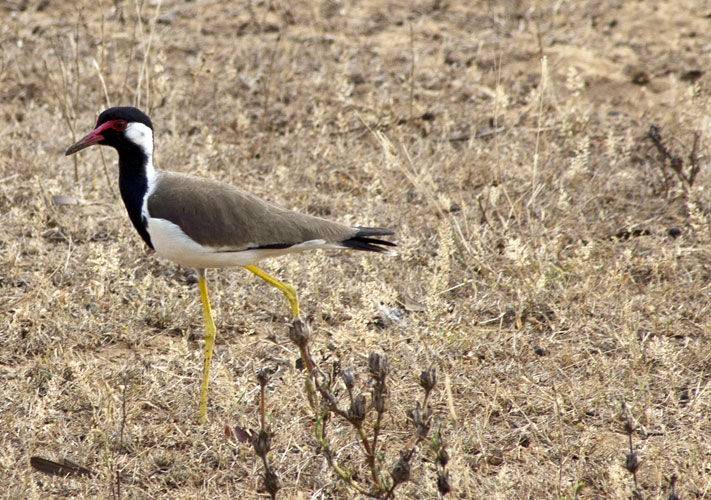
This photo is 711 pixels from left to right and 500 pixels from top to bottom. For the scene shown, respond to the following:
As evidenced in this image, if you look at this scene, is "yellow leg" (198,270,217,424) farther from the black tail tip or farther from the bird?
the black tail tip

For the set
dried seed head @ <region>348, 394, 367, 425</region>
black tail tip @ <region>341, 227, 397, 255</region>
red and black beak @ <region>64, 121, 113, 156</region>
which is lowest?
black tail tip @ <region>341, 227, 397, 255</region>

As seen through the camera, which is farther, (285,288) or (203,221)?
(285,288)

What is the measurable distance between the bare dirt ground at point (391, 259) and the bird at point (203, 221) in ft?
1.01

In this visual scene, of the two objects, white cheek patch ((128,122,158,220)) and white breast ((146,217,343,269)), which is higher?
white cheek patch ((128,122,158,220))

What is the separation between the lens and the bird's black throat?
4.40 m

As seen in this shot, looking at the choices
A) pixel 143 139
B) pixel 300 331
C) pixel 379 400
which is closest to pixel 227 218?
pixel 143 139

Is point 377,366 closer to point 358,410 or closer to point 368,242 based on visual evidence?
point 358,410

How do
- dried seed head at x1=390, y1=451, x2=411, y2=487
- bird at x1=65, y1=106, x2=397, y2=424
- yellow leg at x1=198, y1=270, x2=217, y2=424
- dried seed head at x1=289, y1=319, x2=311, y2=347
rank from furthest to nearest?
bird at x1=65, y1=106, x2=397, y2=424, yellow leg at x1=198, y1=270, x2=217, y2=424, dried seed head at x1=289, y1=319, x2=311, y2=347, dried seed head at x1=390, y1=451, x2=411, y2=487

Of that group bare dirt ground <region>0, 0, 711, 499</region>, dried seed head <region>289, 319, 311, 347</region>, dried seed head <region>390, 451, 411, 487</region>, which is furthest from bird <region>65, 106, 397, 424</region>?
dried seed head <region>390, 451, 411, 487</region>

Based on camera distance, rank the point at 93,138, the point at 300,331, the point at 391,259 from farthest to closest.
→ 1. the point at 391,259
2. the point at 93,138
3. the point at 300,331

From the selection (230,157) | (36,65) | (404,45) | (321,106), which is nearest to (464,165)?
(321,106)

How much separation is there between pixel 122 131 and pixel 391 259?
1810 mm

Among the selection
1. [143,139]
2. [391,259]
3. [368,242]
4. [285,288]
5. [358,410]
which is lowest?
[391,259]

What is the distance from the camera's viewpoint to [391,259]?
546 centimetres
